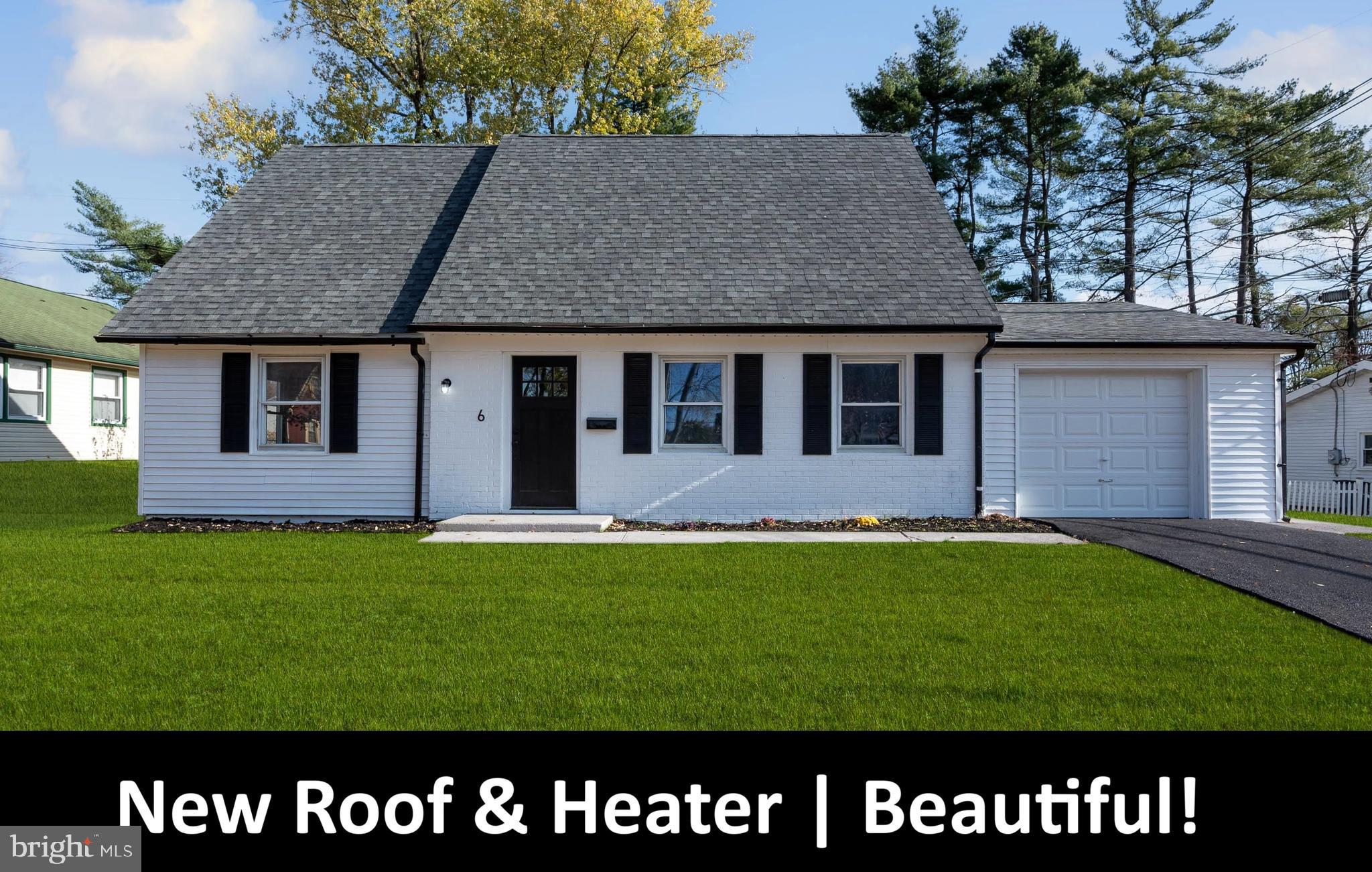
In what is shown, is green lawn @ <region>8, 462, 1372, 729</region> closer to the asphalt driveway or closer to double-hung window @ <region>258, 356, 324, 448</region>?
the asphalt driveway

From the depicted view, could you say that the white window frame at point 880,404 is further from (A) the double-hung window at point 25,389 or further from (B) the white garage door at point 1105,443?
(A) the double-hung window at point 25,389

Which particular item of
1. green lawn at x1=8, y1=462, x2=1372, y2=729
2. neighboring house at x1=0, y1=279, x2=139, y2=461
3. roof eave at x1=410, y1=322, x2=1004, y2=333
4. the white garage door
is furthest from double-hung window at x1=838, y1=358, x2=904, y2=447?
neighboring house at x1=0, y1=279, x2=139, y2=461

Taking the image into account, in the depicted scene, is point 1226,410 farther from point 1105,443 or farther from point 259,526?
point 259,526

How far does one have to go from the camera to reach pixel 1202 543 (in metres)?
9.79

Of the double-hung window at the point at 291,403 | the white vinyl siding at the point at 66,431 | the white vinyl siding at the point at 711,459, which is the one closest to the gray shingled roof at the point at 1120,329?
the white vinyl siding at the point at 711,459

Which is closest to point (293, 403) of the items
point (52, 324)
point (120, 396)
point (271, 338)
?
point (271, 338)

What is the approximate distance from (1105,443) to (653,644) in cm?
1005

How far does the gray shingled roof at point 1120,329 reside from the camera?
12.2 meters

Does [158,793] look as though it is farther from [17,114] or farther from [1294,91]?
[1294,91]

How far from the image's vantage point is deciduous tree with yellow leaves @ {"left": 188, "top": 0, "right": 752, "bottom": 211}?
79.0 ft

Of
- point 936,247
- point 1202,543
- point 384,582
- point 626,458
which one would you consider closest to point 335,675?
point 384,582

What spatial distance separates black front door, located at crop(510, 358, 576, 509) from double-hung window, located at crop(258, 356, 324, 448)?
3.04m

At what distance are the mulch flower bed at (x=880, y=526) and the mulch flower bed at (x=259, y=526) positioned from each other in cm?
301

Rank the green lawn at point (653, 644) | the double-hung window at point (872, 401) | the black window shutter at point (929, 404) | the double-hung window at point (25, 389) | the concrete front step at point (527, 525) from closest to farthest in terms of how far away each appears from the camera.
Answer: the green lawn at point (653, 644) < the concrete front step at point (527, 525) < the black window shutter at point (929, 404) < the double-hung window at point (872, 401) < the double-hung window at point (25, 389)
